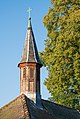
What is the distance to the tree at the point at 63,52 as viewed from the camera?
35375mm

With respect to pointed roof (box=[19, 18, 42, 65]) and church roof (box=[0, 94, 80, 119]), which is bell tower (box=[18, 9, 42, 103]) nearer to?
pointed roof (box=[19, 18, 42, 65])

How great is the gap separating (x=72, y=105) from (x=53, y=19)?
955cm

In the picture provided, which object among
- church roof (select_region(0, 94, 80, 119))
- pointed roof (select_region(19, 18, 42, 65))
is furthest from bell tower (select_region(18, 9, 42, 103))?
church roof (select_region(0, 94, 80, 119))

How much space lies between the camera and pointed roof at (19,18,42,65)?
1042 inches

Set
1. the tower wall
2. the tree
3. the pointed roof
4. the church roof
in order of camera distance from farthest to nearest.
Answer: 1. the tree
2. the pointed roof
3. the tower wall
4. the church roof

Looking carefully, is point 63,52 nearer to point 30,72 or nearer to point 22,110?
point 30,72

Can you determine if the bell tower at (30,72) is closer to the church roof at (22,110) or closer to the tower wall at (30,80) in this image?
the tower wall at (30,80)

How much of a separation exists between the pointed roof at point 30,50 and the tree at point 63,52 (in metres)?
7.83

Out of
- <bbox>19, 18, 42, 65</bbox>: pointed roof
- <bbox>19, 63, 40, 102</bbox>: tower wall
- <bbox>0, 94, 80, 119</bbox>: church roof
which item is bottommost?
<bbox>0, 94, 80, 119</bbox>: church roof

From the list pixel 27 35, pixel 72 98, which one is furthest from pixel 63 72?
pixel 27 35

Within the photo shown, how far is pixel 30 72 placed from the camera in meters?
26.0

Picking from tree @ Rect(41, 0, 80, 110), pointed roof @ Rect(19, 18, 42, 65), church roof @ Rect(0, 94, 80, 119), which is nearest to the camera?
church roof @ Rect(0, 94, 80, 119)

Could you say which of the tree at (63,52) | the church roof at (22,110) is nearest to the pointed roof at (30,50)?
the church roof at (22,110)

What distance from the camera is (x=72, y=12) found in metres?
37.1
